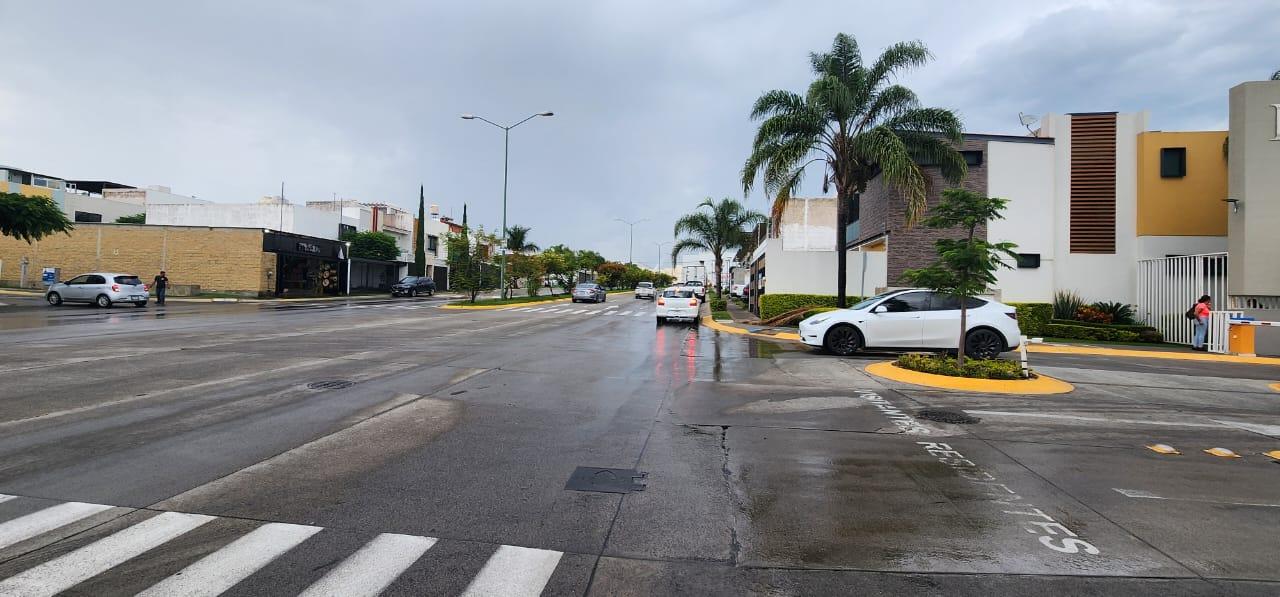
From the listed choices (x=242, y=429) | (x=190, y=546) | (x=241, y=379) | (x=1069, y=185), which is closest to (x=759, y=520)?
(x=190, y=546)

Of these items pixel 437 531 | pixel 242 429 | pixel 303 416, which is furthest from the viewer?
pixel 303 416

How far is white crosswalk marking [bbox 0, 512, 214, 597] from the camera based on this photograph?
2932 mm

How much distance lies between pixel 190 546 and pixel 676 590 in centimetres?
270

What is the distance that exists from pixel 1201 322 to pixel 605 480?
19486 millimetres

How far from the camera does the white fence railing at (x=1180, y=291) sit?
17453 millimetres

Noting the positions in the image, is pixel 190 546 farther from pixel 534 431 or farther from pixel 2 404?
pixel 2 404

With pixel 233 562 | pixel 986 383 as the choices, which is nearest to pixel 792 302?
pixel 986 383

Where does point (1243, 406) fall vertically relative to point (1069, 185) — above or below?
below

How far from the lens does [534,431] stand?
6.27 meters

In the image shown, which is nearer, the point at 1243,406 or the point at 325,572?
the point at 325,572

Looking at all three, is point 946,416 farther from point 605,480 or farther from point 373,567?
point 373,567

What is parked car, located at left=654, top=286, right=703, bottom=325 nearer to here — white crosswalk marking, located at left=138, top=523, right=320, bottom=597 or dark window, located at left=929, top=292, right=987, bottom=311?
dark window, located at left=929, top=292, right=987, bottom=311

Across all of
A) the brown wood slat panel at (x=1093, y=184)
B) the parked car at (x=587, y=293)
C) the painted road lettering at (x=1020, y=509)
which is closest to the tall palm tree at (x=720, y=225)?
the parked car at (x=587, y=293)

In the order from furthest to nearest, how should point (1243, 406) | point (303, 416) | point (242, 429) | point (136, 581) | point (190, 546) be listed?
point (1243, 406), point (303, 416), point (242, 429), point (190, 546), point (136, 581)
